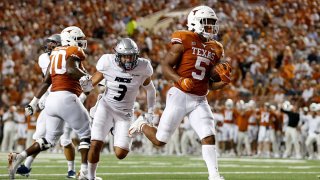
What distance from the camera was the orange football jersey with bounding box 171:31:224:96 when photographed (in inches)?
335

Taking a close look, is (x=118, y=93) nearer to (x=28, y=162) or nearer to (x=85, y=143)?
(x=85, y=143)

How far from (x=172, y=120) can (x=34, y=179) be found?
2.30 meters

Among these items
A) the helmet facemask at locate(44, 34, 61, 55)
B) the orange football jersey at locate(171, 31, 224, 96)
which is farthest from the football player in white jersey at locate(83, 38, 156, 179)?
Answer: the helmet facemask at locate(44, 34, 61, 55)

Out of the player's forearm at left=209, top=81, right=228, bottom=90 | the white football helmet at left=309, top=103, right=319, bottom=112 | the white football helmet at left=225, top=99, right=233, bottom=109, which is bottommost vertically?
the player's forearm at left=209, top=81, right=228, bottom=90

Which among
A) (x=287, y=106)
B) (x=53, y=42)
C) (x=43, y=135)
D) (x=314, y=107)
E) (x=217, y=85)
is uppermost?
(x=287, y=106)

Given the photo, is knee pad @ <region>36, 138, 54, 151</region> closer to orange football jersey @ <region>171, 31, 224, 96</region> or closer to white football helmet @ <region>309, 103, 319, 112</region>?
orange football jersey @ <region>171, 31, 224, 96</region>

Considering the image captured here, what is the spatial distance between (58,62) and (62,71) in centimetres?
12

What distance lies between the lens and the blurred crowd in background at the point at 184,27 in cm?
2062

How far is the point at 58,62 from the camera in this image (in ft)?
31.3

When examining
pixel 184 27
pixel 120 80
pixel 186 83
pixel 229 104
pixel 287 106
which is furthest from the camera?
pixel 184 27

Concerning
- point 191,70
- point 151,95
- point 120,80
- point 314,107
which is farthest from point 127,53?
point 314,107

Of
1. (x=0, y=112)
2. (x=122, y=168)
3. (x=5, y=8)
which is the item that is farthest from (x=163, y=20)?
(x=122, y=168)

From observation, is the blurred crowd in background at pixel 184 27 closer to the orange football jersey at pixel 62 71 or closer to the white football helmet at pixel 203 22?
the orange football jersey at pixel 62 71

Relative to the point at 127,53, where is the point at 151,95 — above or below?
below
